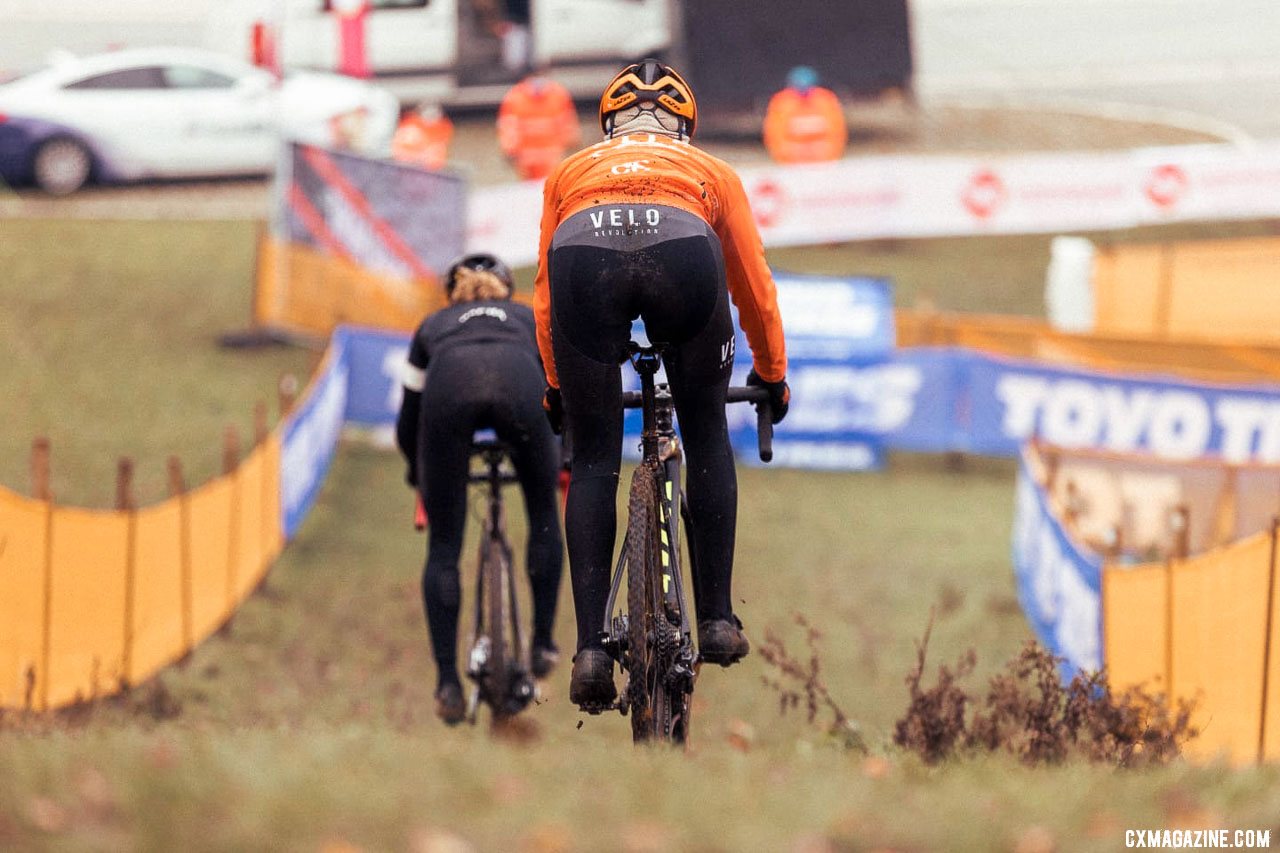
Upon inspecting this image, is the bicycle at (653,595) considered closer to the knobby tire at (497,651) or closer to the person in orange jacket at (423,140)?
the knobby tire at (497,651)

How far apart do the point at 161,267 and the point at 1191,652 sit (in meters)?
14.6

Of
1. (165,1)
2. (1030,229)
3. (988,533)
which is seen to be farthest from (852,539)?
(165,1)

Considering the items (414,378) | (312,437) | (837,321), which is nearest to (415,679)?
(414,378)

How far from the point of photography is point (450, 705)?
26.3 feet

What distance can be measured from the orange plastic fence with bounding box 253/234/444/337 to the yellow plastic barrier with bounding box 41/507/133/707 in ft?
21.6

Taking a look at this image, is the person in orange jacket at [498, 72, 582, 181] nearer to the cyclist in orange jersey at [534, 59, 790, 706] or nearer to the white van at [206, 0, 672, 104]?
the white van at [206, 0, 672, 104]

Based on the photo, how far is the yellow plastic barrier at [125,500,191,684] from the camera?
32.6ft

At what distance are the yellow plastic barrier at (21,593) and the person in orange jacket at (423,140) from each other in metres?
14.2

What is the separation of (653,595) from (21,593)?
409 centimetres

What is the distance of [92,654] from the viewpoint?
9516 millimetres

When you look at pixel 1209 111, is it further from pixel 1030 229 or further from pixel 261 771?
pixel 261 771

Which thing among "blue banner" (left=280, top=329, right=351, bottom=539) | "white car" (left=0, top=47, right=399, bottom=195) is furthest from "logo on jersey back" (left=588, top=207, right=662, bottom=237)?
"white car" (left=0, top=47, right=399, bottom=195)

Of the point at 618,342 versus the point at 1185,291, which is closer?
the point at 618,342

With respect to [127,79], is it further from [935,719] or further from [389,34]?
[935,719]
